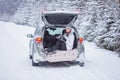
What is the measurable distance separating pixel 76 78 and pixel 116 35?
21.7 ft

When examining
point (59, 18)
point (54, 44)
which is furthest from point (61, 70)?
point (59, 18)

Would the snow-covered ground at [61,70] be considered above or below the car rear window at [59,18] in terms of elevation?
below

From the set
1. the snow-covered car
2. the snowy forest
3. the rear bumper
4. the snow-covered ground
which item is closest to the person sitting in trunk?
the snow-covered car

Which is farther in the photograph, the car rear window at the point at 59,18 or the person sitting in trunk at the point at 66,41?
the car rear window at the point at 59,18

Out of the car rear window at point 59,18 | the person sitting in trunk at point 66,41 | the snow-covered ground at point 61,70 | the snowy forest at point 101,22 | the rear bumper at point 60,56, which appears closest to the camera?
the snow-covered ground at point 61,70

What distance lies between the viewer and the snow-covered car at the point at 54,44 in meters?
12.6

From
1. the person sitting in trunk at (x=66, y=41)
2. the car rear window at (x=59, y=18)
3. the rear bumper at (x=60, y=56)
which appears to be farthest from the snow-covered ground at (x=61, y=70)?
the car rear window at (x=59, y=18)

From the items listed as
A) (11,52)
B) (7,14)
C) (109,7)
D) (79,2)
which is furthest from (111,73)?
(7,14)

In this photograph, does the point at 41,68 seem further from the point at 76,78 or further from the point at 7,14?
the point at 7,14

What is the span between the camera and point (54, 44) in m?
14.1

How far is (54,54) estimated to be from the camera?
41.1 feet

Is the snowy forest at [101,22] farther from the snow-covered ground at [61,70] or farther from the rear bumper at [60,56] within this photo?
the rear bumper at [60,56]

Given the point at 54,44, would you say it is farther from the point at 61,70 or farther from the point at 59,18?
the point at 61,70

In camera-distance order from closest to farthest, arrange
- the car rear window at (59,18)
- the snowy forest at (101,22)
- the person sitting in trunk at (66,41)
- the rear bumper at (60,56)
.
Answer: the rear bumper at (60,56) → the person sitting in trunk at (66,41) → the car rear window at (59,18) → the snowy forest at (101,22)
